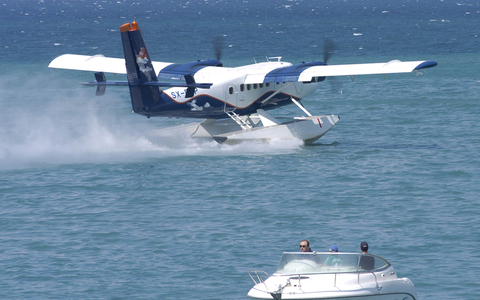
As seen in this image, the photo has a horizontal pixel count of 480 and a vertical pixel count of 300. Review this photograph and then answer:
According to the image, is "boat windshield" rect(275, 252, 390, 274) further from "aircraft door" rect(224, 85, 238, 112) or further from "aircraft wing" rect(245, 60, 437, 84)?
"aircraft door" rect(224, 85, 238, 112)

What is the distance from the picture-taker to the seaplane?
29.3m

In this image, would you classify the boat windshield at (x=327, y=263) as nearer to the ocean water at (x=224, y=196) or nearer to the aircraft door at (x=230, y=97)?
the ocean water at (x=224, y=196)

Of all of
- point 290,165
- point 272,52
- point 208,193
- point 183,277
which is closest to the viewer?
point 183,277

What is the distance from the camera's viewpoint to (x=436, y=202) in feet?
75.8

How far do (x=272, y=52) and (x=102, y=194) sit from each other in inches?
2221

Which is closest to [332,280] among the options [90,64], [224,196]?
[224,196]

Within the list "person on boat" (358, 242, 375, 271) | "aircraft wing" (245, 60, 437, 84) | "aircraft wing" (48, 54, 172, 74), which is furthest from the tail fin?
"person on boat" (358, 242, 375, 271)

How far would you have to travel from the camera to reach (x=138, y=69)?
2936cm

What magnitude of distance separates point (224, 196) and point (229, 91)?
8460mm

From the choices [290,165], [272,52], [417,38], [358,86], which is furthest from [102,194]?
[417,38]

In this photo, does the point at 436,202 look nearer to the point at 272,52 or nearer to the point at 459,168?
the point at 459,168

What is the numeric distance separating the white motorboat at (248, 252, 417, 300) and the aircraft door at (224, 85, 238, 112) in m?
18.4

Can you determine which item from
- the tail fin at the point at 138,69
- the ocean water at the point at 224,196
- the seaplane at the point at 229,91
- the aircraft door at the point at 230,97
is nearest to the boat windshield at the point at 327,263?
the ocean water at the point at 224,196

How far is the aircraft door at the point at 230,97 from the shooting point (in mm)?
31875
